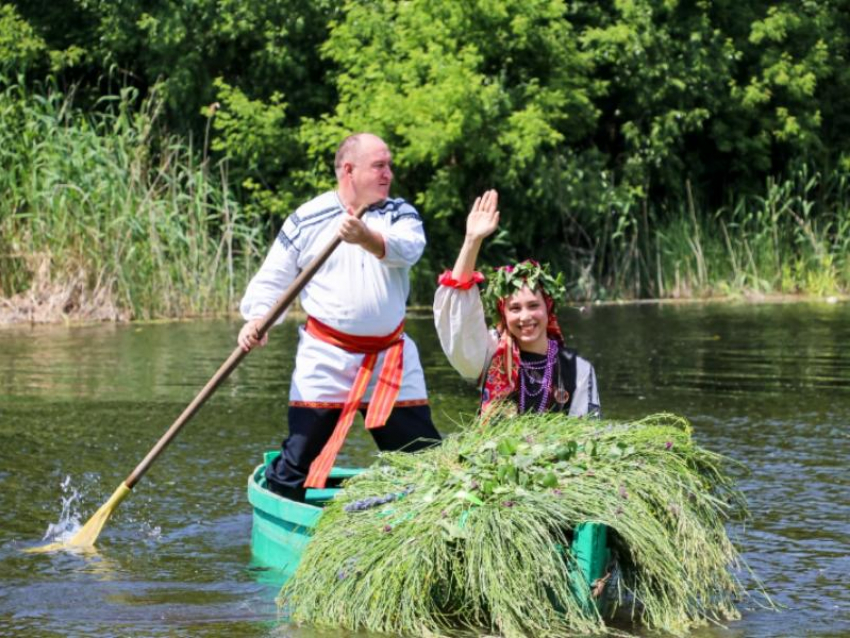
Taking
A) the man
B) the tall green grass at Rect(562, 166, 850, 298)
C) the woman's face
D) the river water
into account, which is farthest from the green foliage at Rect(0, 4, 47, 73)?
the woman's face

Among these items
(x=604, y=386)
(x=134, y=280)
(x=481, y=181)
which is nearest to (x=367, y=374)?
(x=604, y=386)

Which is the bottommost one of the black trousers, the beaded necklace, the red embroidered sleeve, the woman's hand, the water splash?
the water splash

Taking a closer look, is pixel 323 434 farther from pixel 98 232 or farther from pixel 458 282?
pixel 98 232

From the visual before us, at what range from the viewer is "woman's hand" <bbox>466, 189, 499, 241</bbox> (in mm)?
6434

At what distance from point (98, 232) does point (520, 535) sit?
1427 cm

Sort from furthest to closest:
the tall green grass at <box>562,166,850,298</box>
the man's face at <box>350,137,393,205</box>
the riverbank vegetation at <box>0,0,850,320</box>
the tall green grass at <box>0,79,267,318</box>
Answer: the tall green grass at <box>562,166,850,298</box> → the riverbank vegetation at <box>0,0,850,320</box> → the tall green grass at <box>0,79,267,318</box> → the man's face at <box>350,137,393,205</box>

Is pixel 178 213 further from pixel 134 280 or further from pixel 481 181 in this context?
pixel 481 181

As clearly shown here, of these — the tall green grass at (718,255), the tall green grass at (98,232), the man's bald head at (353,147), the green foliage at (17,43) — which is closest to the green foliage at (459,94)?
the tall green grass at (718,255)

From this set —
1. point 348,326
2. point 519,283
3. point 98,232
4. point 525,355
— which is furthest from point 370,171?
point 98,232

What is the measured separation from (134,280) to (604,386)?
8028 millimetres

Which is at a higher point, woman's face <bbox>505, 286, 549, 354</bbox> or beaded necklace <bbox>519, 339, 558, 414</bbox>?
woman's face <bbox>505, 286, 549, 354</bbox>

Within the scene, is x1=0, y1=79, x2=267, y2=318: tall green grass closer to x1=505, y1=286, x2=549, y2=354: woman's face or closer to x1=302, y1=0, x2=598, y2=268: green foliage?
x1=302, y1=0, x2=598, y2=268: green foliage

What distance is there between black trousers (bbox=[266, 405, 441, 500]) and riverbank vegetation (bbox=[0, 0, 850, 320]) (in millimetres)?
13079

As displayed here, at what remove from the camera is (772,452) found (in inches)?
412
